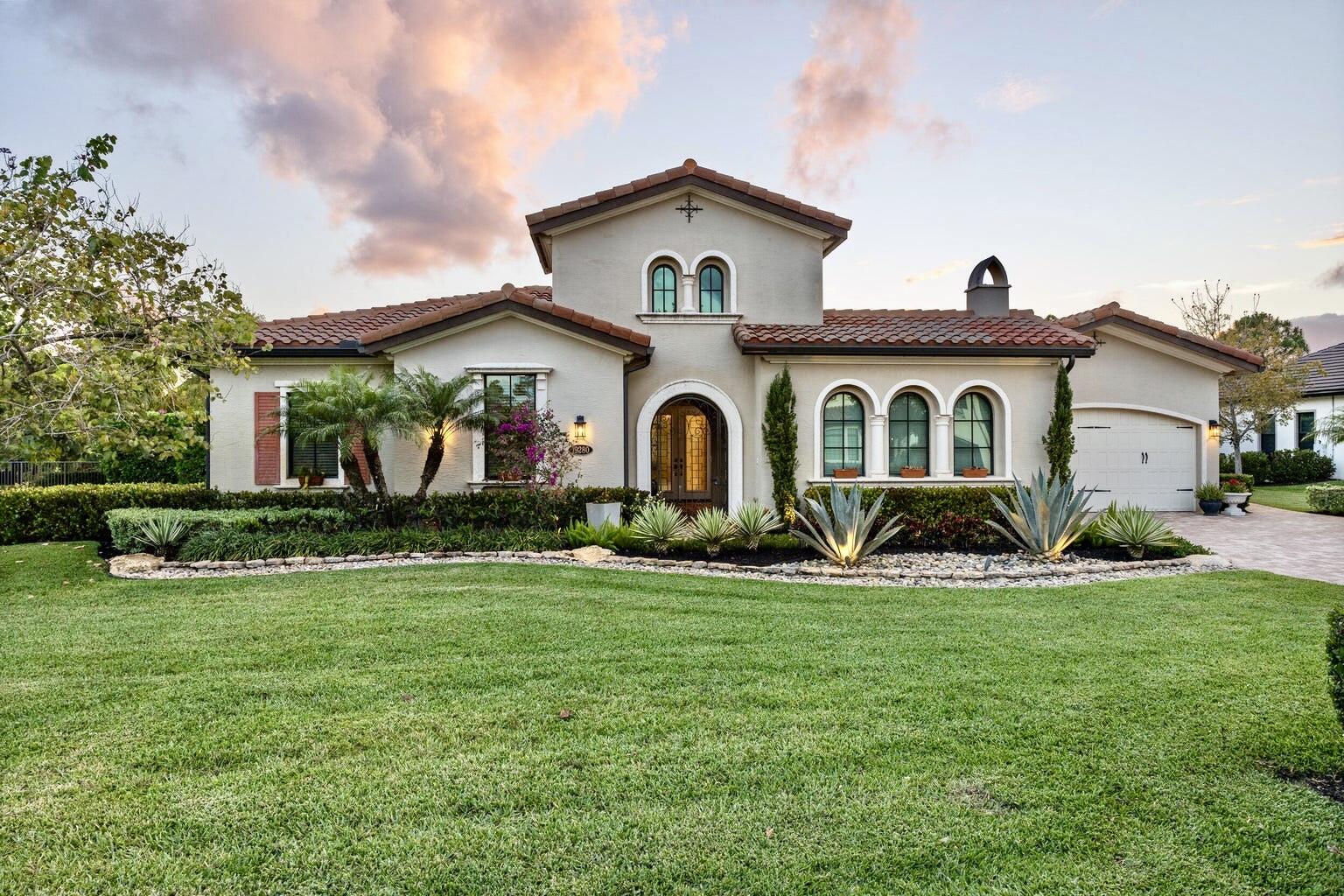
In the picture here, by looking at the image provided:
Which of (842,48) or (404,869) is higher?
(842,48)

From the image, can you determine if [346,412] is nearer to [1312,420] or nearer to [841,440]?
[841,440]

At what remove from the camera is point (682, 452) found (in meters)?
16.5

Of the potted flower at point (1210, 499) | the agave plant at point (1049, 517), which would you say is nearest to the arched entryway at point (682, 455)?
the agave plant at point (1049, 517)

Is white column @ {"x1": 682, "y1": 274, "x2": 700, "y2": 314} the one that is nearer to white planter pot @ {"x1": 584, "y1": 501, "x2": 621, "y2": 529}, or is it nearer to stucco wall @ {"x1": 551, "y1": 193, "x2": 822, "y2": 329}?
stucco wall @ {"x1": 551, "y1": 193, "x2": 822, "y2": 329}

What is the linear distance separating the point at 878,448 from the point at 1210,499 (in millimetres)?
10086

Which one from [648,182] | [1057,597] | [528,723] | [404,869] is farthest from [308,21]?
[1057,597]

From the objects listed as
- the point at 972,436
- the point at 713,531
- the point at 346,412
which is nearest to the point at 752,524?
the point at 713,531

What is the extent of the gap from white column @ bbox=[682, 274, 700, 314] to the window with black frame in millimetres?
3976

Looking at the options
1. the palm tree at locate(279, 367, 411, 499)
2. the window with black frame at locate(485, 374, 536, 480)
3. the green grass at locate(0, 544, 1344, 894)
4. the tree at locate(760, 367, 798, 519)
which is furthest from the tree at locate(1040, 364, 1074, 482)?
the palm tree at locate(279, 367, 411, 499)

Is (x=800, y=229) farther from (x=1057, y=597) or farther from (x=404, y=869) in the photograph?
(x=404, y=869)

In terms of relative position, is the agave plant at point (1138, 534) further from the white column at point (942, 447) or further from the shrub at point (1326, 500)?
the shrub at point (1326, 500)

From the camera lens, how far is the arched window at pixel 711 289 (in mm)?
14227

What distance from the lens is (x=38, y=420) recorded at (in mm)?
4348

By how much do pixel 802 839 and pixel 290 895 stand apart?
2107mm
